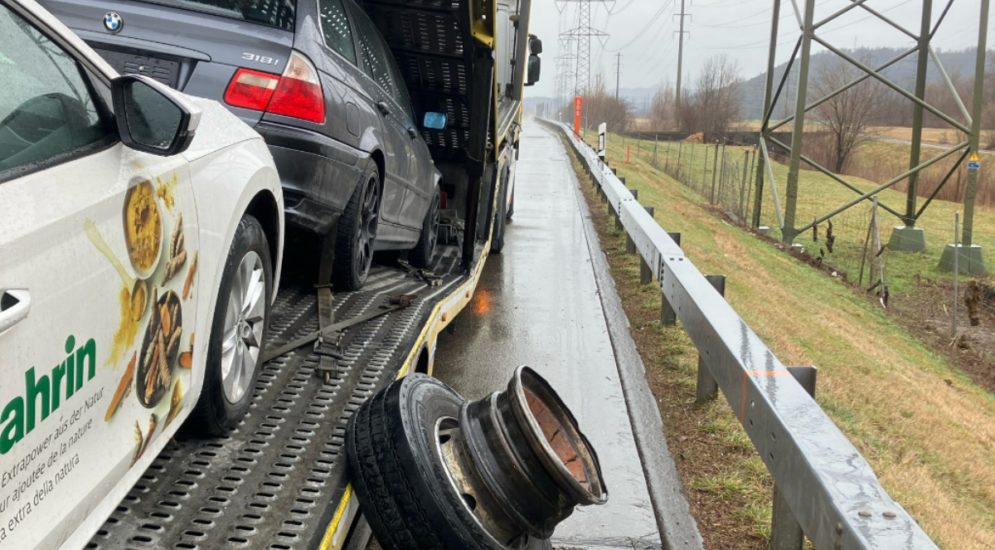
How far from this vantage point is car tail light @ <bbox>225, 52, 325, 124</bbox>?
14.5 feet

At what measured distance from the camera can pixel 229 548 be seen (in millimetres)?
2713

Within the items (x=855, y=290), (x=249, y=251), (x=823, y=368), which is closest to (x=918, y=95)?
(x=855, y=290)

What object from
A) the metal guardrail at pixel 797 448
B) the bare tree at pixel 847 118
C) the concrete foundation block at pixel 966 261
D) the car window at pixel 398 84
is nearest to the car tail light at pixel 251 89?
the car window at pixel 398 84

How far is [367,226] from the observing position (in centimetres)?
565

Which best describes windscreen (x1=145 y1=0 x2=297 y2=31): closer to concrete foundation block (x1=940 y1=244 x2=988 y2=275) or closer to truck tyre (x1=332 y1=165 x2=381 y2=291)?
truck tyre (x1=332 y1=165 x2=381 y2=291)

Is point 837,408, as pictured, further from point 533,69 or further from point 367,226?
point 533,69

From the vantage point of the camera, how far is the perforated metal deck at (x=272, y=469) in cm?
278

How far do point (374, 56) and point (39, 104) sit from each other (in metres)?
3.90

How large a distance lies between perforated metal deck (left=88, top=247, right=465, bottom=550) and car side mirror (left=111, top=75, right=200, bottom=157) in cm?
103

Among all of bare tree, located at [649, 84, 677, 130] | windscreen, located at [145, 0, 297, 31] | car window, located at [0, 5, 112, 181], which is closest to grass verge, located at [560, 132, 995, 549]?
windscreen, located at [145, 0, 297, 31]

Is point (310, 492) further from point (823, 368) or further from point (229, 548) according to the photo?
point (823, 368)

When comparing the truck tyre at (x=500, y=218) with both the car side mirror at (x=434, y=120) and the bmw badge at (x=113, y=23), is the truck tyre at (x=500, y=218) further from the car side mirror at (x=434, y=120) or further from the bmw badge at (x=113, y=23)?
the bmw badge at (x=113, y=23)

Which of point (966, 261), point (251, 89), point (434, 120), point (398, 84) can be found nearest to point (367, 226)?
point (251, 89)

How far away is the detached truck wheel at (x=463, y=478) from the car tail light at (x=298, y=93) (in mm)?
1651
